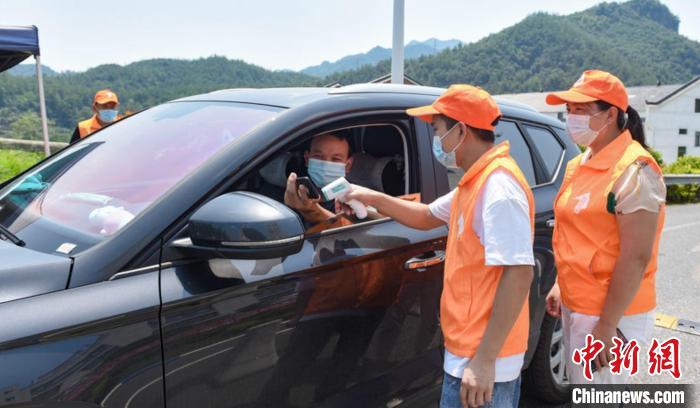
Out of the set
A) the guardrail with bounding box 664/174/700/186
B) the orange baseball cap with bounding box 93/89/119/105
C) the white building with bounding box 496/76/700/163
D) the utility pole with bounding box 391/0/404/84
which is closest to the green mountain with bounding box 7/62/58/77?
the orange baseball cap with bounding box 93/89/119/105

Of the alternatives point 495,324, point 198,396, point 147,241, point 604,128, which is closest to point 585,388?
point 495,324

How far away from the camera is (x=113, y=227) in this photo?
1802mm

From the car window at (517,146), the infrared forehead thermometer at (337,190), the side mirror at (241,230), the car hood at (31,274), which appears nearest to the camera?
the car hood at (31,274)

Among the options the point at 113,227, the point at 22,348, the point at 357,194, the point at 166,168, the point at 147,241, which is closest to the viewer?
the point at 22,348

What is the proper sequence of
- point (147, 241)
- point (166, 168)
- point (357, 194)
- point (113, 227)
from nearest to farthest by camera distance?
point (147, 241)
point (113, 227)
point (166, 168)
point (357, 194)

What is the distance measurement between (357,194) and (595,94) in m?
1.03

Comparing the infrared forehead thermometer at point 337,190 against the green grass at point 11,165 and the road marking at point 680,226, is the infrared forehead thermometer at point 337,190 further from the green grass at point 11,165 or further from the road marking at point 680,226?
the road marking at point 680,226

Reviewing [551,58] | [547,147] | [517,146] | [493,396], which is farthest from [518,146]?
[551,58]

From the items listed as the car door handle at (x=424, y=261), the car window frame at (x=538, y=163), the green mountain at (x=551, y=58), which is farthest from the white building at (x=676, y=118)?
the car door handle at (x=424, y=261)

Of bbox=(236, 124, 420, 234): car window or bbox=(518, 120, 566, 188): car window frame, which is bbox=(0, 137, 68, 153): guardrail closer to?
bbox=(236, 124, 420, 234): car window

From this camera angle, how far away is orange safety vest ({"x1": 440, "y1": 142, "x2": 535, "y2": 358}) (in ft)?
5.95

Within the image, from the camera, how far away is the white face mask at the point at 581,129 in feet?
7.66

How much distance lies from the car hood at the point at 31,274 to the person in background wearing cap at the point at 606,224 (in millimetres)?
1843

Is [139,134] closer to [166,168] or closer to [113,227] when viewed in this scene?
[166,168]
